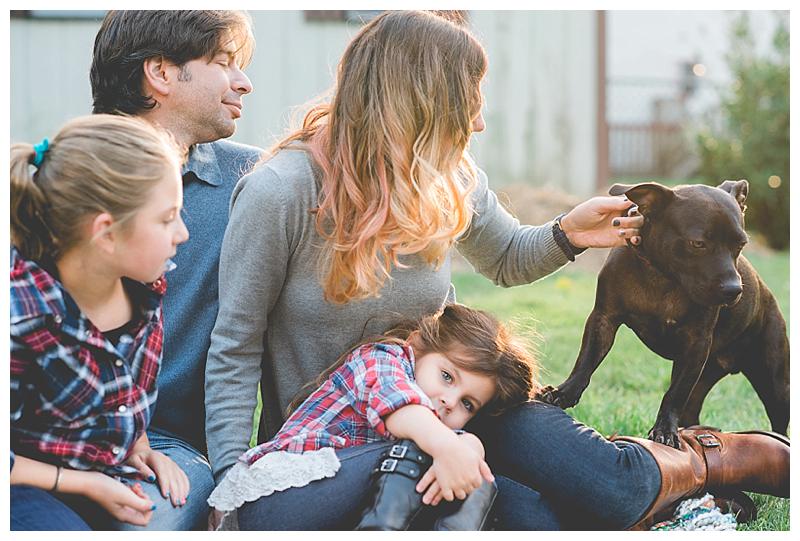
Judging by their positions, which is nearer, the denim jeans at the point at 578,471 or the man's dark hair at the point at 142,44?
the denim jeans at the point at 578,471

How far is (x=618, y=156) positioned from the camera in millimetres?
15086

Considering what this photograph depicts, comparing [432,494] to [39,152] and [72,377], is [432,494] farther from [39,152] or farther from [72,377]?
[39,152]

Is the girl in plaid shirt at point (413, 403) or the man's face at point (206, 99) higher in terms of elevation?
the man's face at point (206, 99)

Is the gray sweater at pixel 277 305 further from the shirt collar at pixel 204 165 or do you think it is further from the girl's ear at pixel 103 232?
the girl's ear at pixel 103 232

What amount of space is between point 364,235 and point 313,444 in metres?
0.56

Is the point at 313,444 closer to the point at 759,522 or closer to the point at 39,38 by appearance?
the point at 759,522

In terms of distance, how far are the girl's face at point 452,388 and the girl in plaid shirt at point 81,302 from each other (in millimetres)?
735

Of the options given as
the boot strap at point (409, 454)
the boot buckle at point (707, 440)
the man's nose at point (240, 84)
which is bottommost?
the boot buckle at point (707, 440)

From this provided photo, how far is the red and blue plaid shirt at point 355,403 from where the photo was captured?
239 cm

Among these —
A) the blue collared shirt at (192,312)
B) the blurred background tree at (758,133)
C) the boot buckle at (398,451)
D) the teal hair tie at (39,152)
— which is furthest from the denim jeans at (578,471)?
the blurred background tree at (758,133)

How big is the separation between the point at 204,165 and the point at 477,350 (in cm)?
111

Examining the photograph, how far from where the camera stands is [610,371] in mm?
4754

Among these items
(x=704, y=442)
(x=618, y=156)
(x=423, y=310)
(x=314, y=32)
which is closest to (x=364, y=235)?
(x=423, y=310)

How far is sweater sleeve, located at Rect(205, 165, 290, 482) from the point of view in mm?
2615
